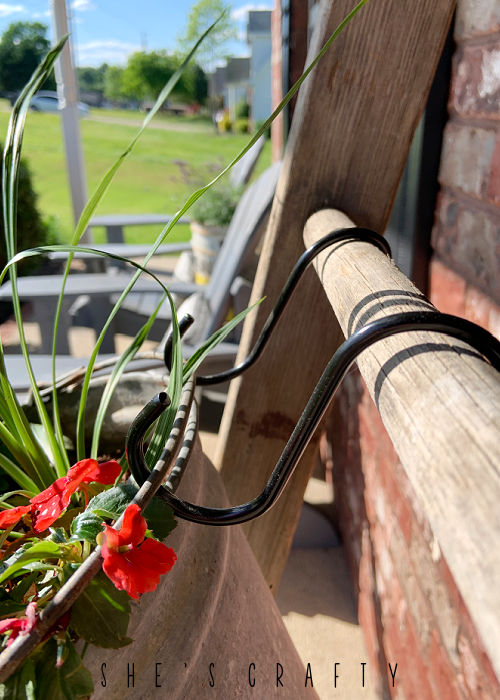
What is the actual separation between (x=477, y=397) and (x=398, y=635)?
41.0 inches

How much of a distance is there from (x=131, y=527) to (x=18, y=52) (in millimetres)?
10115

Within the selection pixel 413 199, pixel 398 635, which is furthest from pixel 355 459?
pixel 413 199

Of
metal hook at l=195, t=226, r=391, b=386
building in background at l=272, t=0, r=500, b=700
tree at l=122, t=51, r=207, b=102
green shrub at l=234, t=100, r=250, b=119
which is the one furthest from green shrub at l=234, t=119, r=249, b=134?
metal hook at l=195, t=226, r=391, b=386

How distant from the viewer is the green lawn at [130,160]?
9.41 meters

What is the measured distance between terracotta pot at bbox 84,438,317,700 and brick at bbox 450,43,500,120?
22.6 inches

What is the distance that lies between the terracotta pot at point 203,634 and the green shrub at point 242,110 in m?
26.3

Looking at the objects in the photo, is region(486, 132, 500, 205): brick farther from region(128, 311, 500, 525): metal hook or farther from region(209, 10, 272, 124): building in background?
region(209, 10, 272, 124): building in background

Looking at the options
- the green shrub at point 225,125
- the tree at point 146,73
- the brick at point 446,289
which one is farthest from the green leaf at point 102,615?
the tree at point 146,73

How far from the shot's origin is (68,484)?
0.48m

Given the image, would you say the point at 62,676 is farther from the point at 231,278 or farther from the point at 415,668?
the point at 231,278

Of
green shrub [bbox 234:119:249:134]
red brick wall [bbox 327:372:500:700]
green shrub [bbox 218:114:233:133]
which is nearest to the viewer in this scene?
red brick wall [bbox 327:372:500:700]

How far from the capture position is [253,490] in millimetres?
992

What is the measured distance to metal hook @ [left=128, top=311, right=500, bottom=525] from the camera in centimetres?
35

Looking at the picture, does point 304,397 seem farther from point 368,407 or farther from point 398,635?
point 398,635
